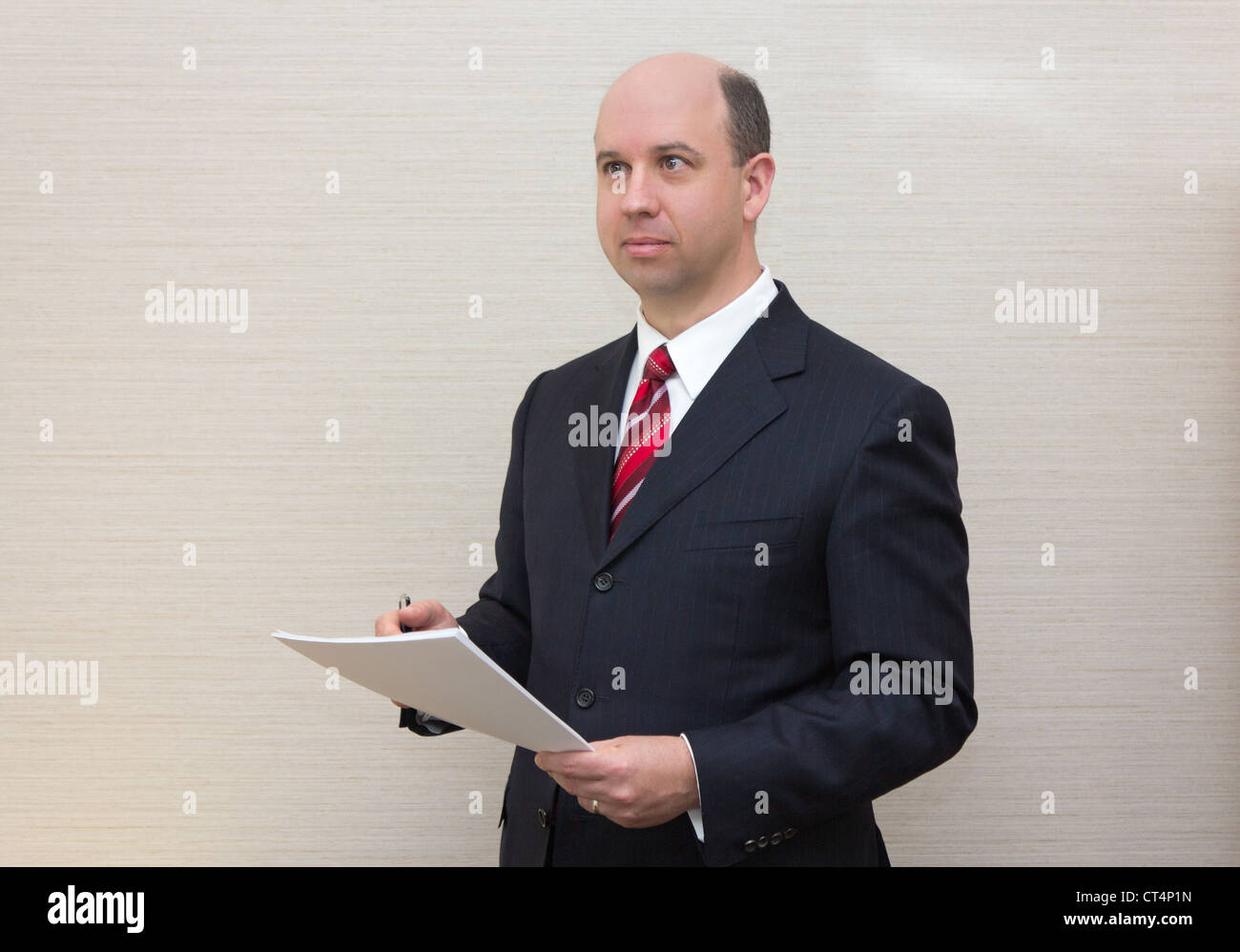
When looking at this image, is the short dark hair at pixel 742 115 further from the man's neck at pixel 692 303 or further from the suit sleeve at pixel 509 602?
the suit sleeve at pixel 509 602

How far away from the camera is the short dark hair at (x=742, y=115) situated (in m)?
1.50

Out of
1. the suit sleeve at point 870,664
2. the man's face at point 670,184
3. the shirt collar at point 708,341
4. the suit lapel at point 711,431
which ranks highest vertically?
the man's face at point 670,184

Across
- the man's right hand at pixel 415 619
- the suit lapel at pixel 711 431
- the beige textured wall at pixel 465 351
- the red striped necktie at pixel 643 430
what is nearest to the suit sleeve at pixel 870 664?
the suit lapel at pixel 711 431

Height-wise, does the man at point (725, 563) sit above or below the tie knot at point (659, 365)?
below

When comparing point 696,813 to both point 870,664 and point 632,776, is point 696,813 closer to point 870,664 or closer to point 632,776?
point 632,776

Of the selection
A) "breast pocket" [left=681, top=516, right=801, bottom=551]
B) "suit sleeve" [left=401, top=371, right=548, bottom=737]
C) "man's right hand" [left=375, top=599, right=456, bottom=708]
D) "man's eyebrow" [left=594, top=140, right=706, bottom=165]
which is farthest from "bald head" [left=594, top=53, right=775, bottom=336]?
"man's right hand" [left=375, top=599, right=456, bottom=708]

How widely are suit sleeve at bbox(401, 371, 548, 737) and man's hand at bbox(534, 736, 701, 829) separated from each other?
0.43 metres

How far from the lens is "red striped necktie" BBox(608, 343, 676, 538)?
1487 millimetres

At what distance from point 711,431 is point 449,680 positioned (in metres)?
0.49

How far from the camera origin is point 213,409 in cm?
234

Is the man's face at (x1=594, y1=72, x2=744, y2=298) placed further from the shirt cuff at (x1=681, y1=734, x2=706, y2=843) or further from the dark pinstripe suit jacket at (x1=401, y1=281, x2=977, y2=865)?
the shirt cuff at (x1=681, y1=734, x2=706, y2=843)

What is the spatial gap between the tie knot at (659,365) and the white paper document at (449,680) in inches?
21.0

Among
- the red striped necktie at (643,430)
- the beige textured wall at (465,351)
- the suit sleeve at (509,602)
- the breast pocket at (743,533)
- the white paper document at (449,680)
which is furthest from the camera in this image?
the beige textured wall at (465,351)

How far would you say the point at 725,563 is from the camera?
137cm
